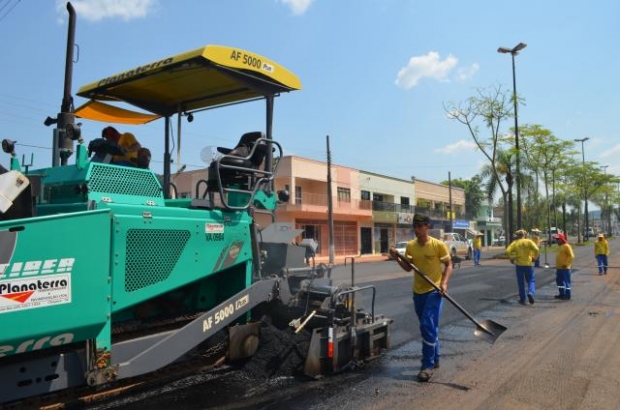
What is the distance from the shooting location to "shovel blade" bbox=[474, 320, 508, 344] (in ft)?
18.7

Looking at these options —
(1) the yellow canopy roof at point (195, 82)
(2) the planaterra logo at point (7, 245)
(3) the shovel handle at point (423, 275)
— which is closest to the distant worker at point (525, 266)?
(3) the shovel handle at point (423, 275)

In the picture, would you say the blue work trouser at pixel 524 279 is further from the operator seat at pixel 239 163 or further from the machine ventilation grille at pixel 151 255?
the machine ventilation grille at pixel 151 255

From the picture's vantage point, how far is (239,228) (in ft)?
15.3

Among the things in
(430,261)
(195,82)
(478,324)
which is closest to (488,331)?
(478,324)

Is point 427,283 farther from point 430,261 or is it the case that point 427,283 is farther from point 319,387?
point 319,387

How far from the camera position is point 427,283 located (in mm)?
5625

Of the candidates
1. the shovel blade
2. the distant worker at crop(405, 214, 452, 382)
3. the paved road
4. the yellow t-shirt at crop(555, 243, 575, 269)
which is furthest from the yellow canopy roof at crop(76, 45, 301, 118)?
the yellow t-shirt at crop(555, 243, 575, 269)

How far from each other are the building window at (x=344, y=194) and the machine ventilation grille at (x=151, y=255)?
113 ft

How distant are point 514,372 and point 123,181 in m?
4.41

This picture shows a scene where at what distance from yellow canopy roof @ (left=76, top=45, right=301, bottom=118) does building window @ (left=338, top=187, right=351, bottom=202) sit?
32791 millimetres

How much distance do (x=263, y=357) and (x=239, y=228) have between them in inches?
59.0

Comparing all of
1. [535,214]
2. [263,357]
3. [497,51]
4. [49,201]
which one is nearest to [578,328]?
[263,357]

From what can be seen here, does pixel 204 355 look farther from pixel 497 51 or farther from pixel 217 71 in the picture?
pixel 497 51

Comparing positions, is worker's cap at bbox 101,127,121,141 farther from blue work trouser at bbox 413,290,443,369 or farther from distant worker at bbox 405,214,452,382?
blue work trouser at bbox 413,290,443,369
